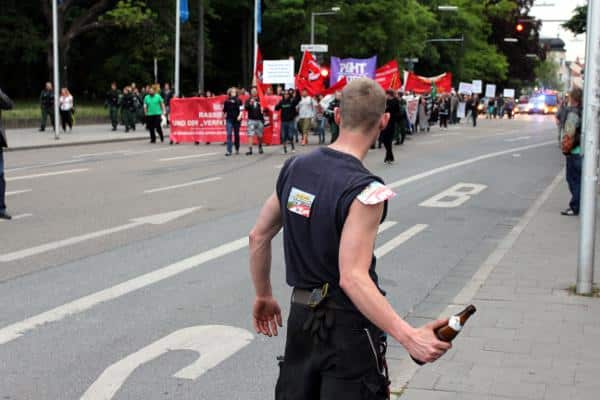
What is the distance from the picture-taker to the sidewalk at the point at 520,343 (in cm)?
500

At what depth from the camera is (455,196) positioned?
15.1m

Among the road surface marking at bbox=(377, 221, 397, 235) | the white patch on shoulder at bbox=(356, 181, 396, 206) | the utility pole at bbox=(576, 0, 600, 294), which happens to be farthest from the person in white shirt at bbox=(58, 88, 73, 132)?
the white patch on shoulder at bbox=(356, 181, 396, 206)

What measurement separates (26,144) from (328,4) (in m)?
34.2

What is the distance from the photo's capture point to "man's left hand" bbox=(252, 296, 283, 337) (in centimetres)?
355

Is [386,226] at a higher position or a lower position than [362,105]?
lower

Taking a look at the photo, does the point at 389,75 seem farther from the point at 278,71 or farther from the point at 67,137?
the point at 67,137

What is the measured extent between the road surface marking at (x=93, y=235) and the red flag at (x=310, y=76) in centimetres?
1819

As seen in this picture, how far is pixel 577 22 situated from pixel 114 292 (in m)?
25.9

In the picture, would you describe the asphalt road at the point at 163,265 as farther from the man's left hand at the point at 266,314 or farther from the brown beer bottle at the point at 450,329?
the brown beer bottle at the point at 450,329

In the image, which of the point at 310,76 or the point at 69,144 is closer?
the point at 69,144

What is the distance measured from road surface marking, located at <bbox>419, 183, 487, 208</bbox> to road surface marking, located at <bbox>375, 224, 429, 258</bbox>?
2.36 metres

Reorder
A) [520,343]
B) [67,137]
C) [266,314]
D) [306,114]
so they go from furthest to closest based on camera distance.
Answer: [67,137] < [306,114] < [520,343] < [266,314]

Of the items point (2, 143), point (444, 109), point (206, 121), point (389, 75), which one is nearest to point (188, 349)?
point (2, 143)

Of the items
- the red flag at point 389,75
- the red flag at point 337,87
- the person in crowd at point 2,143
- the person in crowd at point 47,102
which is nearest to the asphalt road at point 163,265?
the person in crowd at point 2,143
